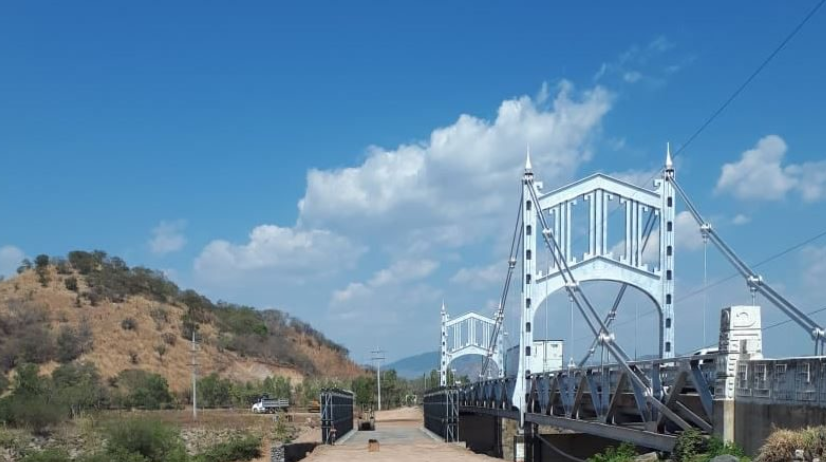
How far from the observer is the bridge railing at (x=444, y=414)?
40.3 metres

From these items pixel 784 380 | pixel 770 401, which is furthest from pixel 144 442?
pixel 784 380

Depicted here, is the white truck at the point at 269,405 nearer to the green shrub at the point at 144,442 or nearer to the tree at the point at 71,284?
the green shrub at the point at 144,442

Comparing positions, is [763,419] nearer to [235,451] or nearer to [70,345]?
[235,451]

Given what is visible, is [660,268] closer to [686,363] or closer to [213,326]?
[686,363]

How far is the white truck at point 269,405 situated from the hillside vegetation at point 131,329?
1165 cm

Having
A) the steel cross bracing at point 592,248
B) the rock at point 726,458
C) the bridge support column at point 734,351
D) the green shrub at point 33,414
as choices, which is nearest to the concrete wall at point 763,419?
the bridge support column at point 734,351

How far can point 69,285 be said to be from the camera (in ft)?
324

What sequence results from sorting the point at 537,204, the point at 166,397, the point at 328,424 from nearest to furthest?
1. the point at 537,204
2. the point at 328,424
3. the point at 166,397

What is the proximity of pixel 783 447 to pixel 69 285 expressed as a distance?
97.2 m

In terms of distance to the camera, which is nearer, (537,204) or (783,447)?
(783,447)

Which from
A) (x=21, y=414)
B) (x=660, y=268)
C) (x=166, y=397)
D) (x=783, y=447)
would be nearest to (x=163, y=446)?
(x=21, y=414)

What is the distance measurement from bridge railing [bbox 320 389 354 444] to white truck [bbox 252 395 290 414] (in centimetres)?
1485

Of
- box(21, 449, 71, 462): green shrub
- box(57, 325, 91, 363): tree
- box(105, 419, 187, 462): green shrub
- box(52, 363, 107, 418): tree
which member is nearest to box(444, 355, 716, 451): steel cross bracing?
box(105, 419, 187, 462): green shrub

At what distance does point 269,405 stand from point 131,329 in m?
27.0
